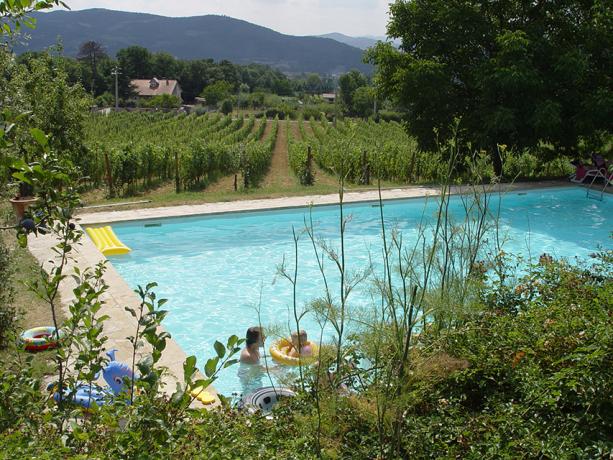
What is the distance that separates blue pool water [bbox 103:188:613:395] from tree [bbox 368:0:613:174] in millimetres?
2194

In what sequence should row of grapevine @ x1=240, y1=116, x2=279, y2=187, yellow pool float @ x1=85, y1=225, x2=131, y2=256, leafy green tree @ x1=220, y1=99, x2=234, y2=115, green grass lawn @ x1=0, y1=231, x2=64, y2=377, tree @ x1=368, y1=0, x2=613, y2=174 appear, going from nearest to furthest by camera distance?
green grass lawn @ x1=0, y1=231, x2=64, y2=377 → yellow pool float @ x1=85, y1=225, x2=131, y2=256 → tree @ x1=368, y1=0, x2=613, y2=174 → row of grapevine @ x1=240, y1=116, x2=279, y2=187 → leafy green tree @ x1=220, y1=99, x2=234, y2=115

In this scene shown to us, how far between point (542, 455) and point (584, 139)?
16483 millimetres

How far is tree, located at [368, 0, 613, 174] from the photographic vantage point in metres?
15.5

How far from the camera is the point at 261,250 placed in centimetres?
1197

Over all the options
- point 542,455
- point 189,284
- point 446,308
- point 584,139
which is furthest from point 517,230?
point 542,455

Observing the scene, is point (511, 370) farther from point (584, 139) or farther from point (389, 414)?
point (584, 139)

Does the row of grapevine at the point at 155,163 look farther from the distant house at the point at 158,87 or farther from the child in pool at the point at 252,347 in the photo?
the distant house at the point at 158,87

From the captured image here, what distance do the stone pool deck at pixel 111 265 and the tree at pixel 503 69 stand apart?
1959mm

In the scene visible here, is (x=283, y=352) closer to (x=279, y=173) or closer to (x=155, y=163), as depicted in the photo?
(x=155, y=163)

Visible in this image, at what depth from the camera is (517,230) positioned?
13867 millimetres

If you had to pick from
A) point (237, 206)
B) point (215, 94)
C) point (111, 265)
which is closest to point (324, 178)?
point (237, 206)

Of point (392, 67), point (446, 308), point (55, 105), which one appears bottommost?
point (446, 308)

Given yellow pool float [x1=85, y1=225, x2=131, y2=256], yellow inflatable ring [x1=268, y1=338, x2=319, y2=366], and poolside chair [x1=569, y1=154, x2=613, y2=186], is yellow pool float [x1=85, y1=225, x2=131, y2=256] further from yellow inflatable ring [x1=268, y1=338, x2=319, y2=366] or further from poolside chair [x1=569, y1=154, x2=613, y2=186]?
poolside chair [x1=569, y1=154, x2=613, y2=186]

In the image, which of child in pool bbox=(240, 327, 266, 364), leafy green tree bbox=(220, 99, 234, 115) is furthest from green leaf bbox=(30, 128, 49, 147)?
leafy green tree bbox=(220, 99, 234, 115)
